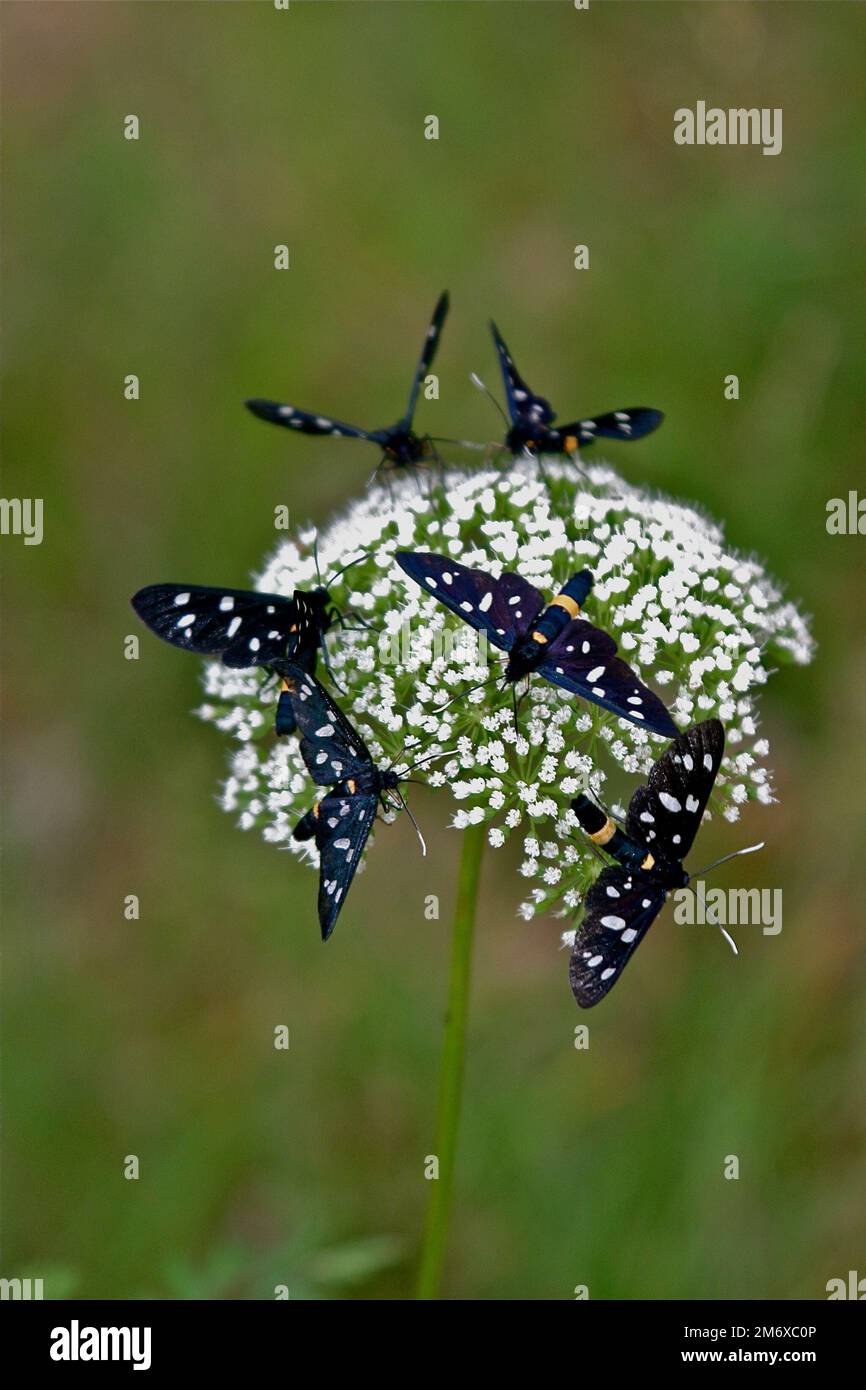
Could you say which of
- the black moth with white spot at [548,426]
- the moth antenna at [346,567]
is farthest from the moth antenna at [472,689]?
the black moth with white spot at [548,426]

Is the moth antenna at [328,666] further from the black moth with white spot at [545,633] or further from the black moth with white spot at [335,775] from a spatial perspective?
the black moth with white spot at [545,633]

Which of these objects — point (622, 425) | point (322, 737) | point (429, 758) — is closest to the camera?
point (322, 737)

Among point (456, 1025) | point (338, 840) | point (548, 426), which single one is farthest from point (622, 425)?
point (456, 1025)

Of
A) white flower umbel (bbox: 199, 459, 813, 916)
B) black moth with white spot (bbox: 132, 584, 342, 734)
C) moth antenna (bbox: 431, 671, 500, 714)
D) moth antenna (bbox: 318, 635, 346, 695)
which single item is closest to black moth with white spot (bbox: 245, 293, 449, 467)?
white flower umbel (bbox: 199, 459, 813, 916)

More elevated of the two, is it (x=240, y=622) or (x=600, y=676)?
(x=240, y=622)

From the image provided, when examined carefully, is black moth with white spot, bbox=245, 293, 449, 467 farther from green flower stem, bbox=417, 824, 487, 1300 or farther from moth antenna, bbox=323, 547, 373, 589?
green flower stem, bbox=417, 824, 487, 1300

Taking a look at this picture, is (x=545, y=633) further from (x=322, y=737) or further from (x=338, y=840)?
(x=338, y=840)
